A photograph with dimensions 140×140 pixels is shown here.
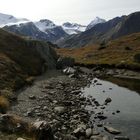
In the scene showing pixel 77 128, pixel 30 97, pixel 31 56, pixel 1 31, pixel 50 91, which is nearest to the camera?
pixel 77 128

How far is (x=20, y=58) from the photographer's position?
284ft

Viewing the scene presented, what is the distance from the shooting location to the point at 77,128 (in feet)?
119

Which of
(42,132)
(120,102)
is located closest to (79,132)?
(42,132)

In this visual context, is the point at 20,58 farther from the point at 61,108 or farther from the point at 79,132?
the point at 79,132

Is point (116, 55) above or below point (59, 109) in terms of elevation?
above

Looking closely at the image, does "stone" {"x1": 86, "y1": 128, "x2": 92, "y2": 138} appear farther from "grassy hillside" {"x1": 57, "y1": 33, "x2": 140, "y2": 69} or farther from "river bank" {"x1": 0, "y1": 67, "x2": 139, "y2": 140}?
"grassy hillside" {"x1": 57, "y1": 33, "x2": 140, "y2": 69}

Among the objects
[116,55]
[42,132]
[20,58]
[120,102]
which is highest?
[42,132]

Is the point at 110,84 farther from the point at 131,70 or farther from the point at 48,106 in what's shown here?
the point at 48,106

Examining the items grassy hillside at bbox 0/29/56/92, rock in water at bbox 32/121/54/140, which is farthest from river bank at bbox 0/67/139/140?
rock in water at bbox 32/121/54/140

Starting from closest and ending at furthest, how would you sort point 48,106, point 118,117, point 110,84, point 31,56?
point 118,117 < point 48,106 < point 110,84 < point 31,56

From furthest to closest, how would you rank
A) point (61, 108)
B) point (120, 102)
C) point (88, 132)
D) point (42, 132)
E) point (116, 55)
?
point (116, 55)
point (120, 102)
point (61, 108)
point (88, 132)
point (42, 132)

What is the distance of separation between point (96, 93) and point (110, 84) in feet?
47.5

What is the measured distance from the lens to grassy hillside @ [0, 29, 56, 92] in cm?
6594

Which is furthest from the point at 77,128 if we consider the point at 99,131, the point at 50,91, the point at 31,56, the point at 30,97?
the point at 31,56
